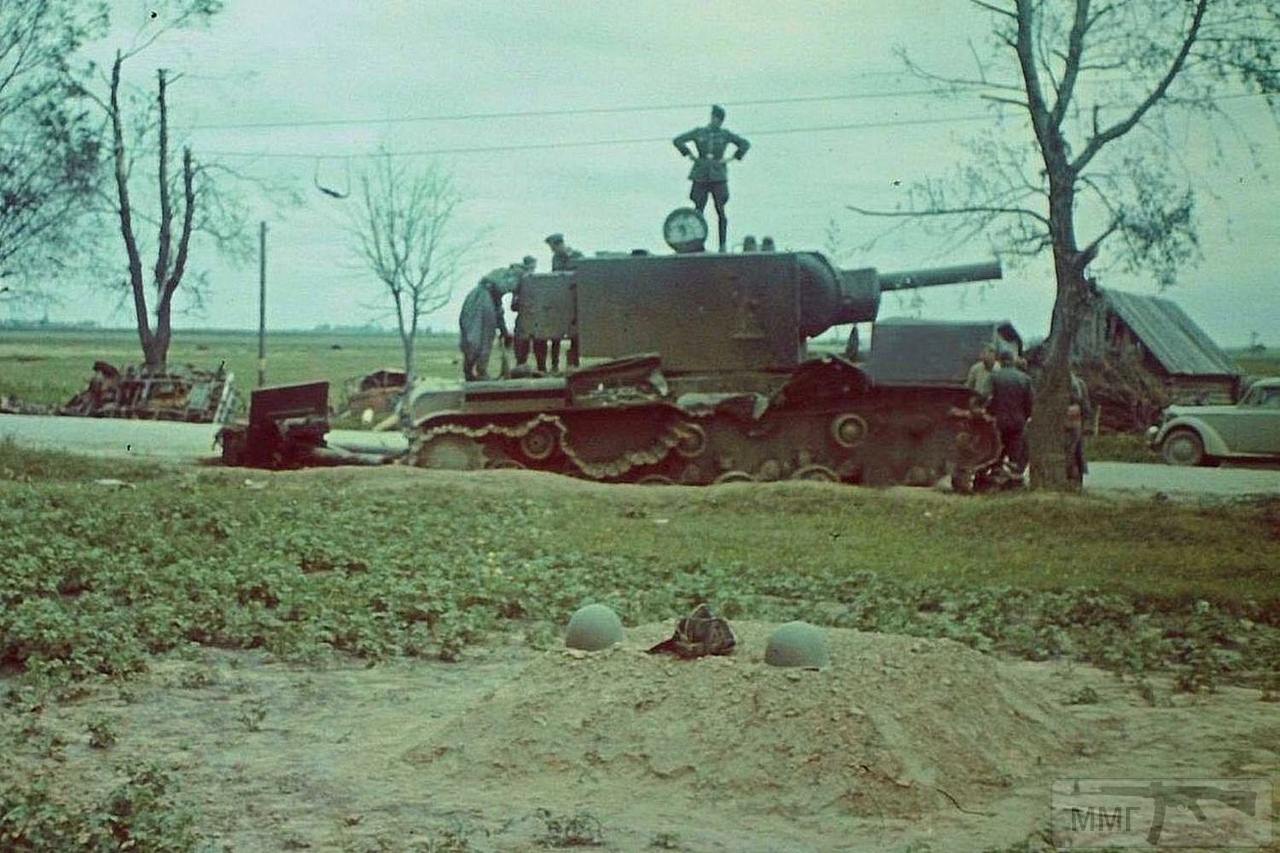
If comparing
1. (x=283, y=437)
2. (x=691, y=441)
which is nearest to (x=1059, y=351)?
(x=691, y=441)

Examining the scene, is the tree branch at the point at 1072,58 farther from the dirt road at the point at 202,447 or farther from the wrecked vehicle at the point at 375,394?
the wrecked vehicle at the point at 375,394

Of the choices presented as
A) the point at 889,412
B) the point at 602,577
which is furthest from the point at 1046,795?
the point at 889,412

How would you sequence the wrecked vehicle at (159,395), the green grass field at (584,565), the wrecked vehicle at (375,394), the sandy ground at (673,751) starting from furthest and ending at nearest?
the wrecked vehicle at (159,395)
the wrecked vehicle at (375,394)
the green grass field at (584,565)
the sandy ground at (673,751)

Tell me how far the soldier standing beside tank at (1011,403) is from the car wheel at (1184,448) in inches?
222

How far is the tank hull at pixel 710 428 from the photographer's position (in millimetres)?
19609

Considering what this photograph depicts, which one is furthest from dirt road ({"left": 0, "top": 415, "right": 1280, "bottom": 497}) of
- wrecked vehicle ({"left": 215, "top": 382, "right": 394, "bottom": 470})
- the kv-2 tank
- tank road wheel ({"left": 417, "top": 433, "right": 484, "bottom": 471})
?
tank road wheel ({"left": 417, "top": 433, "right": 484, "bottom": 471})

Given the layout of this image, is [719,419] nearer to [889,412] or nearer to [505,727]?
[889,412]

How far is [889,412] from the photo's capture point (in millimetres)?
19766

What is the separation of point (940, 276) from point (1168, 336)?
30.8 ft

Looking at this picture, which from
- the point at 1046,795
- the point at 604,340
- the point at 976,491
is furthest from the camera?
the point at 604,340

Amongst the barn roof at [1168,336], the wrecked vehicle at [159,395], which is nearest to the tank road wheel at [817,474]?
the barn roof at [1168,336]

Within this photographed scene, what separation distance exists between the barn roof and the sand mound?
21.4 m

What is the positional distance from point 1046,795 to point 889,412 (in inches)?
523

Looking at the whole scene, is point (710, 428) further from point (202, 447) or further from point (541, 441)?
point (202, 447)
